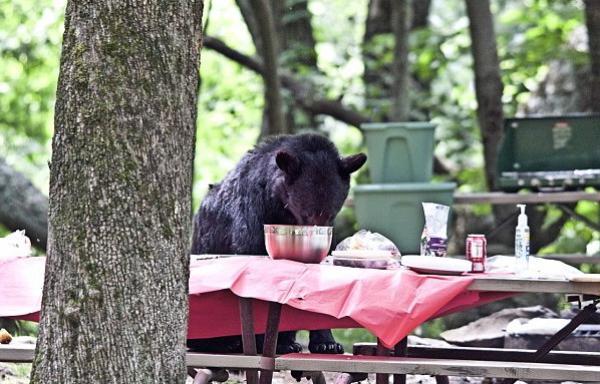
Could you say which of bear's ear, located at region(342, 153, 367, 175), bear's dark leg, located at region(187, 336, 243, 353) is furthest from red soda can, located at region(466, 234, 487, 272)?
bear's ear, located at region(342, 153, 367, 175)

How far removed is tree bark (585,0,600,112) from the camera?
30.5 ft

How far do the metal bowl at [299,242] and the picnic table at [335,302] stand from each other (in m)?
0.13

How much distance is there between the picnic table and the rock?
2323 millimetres

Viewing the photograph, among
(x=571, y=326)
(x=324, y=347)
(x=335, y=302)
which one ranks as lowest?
(x=324, y=347)

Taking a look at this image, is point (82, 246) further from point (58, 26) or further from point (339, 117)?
point (58, 26)

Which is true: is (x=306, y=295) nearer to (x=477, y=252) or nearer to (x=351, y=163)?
(x=477, y=252)

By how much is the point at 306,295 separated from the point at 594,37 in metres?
6.13

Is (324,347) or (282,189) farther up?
(282,189)

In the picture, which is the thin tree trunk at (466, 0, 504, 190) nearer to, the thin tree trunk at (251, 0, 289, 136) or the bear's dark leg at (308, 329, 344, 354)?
the thin tree trunk at (251, 0, 289, 136)

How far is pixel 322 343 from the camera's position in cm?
506

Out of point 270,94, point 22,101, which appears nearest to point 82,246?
point 270,94

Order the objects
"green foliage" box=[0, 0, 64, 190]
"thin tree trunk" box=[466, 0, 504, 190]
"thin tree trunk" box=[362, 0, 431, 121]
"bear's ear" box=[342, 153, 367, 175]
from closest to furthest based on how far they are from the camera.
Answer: "bear's ear" box=[342, 153, 367, 175] → "thin tree trunk" box=[466, 0, 504, 190] → "thin tree trunk" box=[362, 0, 431, 121] → "green foliage" box=[0, 0, 64, 190]

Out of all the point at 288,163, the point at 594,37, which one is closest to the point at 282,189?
the point at 288,163

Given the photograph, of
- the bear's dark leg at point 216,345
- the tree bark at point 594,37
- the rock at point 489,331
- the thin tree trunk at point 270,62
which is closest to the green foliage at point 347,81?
the tree bark at point 594,37
